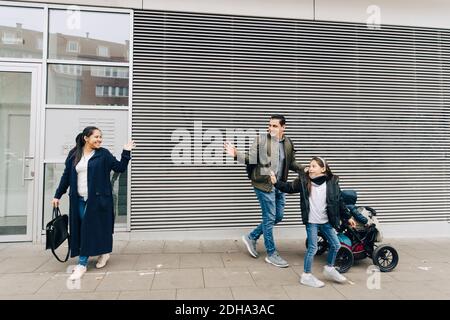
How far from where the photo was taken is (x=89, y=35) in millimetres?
5441

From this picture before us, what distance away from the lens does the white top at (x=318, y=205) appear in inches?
143

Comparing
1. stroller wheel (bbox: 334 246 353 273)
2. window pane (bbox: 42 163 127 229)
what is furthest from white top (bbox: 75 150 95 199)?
stroller wheel (bbox: 334 246 353 273)

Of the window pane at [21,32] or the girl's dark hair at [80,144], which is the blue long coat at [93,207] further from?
the window pane at [21,32]

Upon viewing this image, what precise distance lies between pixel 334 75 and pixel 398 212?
2.89 metres

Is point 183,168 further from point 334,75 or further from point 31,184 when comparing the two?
point 334,75

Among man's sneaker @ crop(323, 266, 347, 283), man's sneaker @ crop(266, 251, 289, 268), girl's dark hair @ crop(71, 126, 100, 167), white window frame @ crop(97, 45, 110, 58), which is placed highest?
Result: white window frame @ crop(97, 45, 110, 58)

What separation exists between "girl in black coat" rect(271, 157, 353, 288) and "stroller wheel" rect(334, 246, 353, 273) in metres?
0.31

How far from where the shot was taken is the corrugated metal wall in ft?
17.9

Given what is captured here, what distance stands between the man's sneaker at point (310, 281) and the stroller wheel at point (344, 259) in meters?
0.53

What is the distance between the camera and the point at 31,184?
5141 millimetres

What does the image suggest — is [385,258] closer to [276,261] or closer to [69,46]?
[276,261]

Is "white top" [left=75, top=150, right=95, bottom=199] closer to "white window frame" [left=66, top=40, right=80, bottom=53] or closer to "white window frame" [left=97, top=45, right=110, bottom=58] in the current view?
"white window frame" [left=97, top=45, right=110, bottom=58]

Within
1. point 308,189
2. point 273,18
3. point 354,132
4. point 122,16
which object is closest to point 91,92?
point 122,16

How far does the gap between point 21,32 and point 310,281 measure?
5995 mm
